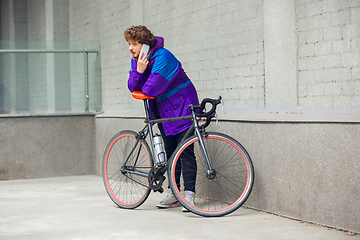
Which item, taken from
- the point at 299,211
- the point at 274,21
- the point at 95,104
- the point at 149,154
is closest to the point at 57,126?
the point at 95,104

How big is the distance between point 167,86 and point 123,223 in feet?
4.08

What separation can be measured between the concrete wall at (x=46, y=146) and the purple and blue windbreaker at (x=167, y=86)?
3.16m

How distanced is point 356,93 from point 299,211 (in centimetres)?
106

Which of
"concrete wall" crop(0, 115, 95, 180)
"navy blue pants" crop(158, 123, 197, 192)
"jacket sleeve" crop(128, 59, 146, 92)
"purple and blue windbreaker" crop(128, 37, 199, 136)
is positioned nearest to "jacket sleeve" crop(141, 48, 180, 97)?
"purple and blue windbreaker" crop(128, 37, 199, 136)

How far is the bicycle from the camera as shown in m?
4.02

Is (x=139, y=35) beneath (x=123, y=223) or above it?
above

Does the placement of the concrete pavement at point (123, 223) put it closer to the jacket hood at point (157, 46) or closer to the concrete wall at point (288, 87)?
the concrete wall at point (288, 87)

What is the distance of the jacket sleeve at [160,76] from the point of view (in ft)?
13.6

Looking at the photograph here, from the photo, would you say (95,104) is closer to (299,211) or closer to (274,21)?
(274,21)

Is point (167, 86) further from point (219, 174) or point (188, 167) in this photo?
point (219, 174)

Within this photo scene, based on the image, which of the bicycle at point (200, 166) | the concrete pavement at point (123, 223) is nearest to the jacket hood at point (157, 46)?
the bicycle at point (200, 166)

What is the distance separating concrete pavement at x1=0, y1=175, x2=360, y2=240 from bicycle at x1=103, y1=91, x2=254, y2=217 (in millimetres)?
183

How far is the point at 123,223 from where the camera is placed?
393 cm

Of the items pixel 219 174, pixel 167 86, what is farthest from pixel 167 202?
pixel 167 86
